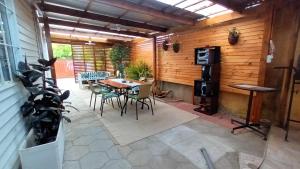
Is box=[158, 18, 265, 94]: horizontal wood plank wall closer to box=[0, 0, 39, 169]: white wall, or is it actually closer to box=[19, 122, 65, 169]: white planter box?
box=[19, 122, 65, 169]: white planter box

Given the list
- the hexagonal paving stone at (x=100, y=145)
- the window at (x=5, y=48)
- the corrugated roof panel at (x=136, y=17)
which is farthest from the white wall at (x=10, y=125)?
the corrugated roof panel at (x=136, y=17)

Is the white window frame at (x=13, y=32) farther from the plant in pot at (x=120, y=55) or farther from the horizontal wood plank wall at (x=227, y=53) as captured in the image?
the plant in pot at (x=120, y=55)

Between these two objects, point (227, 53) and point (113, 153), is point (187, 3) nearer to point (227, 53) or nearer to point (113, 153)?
point (227, 53)

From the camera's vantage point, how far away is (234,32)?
327 cm

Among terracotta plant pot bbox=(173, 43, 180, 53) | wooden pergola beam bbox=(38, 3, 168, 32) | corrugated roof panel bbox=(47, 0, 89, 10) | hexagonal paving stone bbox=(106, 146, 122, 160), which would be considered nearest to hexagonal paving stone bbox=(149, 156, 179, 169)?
hexagonal paving stone bbox=(106, 146, 122, 160)

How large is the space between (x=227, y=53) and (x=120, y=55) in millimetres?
4831

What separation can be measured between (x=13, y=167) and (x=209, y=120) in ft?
10.8

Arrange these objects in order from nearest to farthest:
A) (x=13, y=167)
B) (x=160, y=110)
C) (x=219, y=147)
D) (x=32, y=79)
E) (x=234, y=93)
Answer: (x=13, y=167) → (x=32, y=79) → (x=219, y=147) → (x=234, y=93) → (x=160, y=110)

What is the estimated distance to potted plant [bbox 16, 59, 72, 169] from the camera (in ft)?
5.27

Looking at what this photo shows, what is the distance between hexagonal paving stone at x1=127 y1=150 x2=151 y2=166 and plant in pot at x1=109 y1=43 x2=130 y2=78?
504 cm

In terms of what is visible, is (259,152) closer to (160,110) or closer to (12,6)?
(160,110)

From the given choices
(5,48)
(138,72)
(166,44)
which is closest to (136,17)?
(166,44)

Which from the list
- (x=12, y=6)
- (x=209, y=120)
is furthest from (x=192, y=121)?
(x=12, y=6)

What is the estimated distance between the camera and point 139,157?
2094 mm
